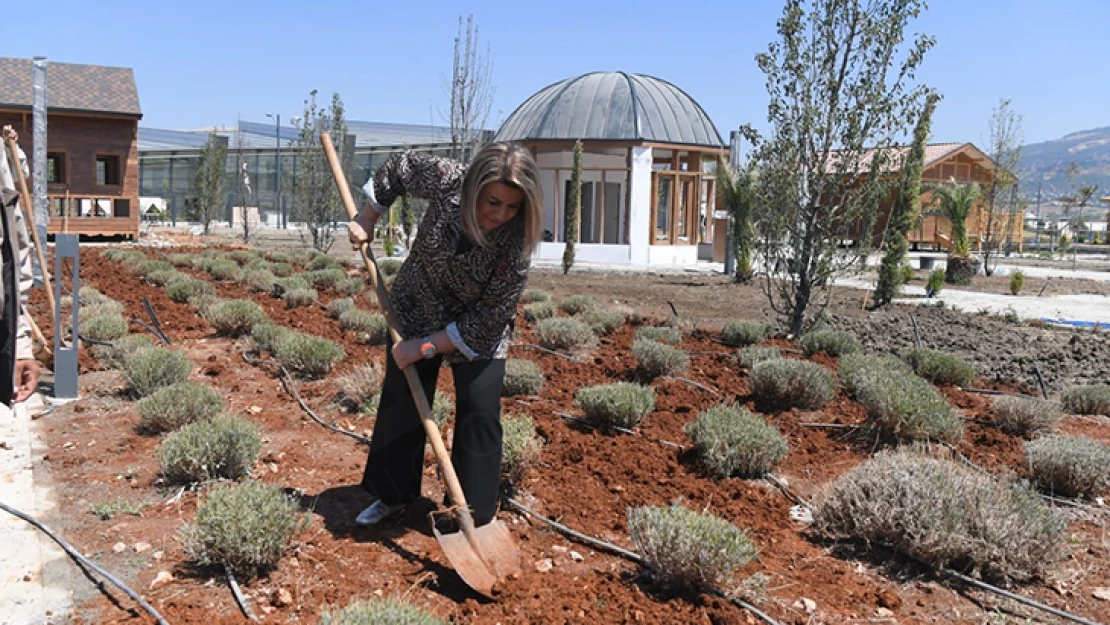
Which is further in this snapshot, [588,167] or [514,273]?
[588,167]

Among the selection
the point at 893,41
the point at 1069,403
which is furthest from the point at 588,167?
the point at 1069,403

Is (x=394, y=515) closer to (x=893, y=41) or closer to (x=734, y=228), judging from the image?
(x=893, y=41)

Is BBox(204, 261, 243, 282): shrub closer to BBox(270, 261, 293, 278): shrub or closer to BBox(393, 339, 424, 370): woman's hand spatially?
BBox(270, 261, 293, 278): shrub

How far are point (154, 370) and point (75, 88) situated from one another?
2331 cm

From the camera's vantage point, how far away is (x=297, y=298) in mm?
10672

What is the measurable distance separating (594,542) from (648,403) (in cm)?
198

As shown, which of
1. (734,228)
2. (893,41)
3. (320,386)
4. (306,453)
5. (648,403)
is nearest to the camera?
(306,453)

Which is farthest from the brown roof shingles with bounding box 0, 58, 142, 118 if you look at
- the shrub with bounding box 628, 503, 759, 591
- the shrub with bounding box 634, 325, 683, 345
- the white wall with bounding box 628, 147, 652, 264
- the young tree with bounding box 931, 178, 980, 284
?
the shrub with bounding box 628, 503, 759, 591

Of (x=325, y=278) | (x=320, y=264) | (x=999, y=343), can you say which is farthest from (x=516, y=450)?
(x=320, y=264)

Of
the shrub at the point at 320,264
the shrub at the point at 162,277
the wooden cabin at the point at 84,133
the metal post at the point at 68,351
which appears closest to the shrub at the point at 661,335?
the metal post at the point at 68,351

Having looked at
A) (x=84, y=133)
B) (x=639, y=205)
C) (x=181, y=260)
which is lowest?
(x=181, y=260)

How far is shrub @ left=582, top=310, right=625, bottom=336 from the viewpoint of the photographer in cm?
961

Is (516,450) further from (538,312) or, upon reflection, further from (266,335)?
(538,312)

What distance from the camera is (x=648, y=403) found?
565 centimetres
